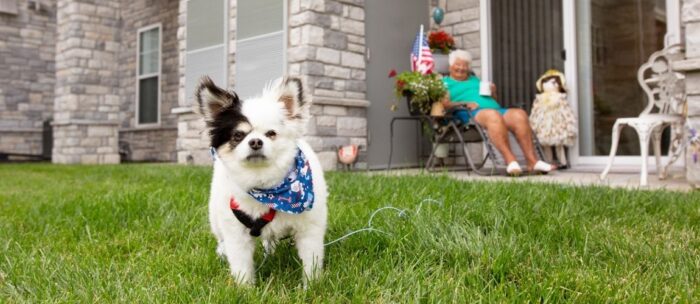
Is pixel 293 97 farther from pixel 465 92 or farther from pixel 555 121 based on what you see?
pixel 555 121

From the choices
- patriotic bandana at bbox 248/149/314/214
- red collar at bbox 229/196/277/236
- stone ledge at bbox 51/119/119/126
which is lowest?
red collar at bbox 229/196/277/236

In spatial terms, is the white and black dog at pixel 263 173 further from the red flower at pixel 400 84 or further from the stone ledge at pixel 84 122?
the stone ledge at pixel 84 122

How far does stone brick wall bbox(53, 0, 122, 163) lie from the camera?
444 inches

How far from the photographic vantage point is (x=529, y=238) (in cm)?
220

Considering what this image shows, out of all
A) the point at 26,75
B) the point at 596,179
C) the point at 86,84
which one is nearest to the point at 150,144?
the point at 86,84

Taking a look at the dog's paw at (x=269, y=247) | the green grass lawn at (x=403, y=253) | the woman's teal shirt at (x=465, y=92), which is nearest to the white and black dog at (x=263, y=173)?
the green grass lawn at (x=403, y=253)

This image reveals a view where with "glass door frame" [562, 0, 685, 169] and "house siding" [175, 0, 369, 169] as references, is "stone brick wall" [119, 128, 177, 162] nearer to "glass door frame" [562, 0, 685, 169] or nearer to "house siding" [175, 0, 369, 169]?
"house siding" [175, 0, 369, 169]

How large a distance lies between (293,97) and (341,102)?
4.86m

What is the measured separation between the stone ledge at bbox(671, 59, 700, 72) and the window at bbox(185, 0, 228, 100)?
5.63 meters

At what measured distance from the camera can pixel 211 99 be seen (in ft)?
5.72

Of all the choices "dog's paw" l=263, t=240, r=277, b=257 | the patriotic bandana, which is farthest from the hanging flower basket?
the patriotic bandana

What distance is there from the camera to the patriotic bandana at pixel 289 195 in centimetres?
172

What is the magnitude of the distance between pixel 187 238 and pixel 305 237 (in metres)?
0.93

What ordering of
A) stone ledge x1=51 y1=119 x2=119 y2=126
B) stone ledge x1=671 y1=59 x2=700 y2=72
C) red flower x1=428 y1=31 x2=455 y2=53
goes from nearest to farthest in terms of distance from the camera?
stone ledge x1=671 y1=59 x2=700 y2=72 → red flower x1=428 y1=31 x2=455 y2=53 → stone ledge x1=51 y1=119 x2=119 y2=126
